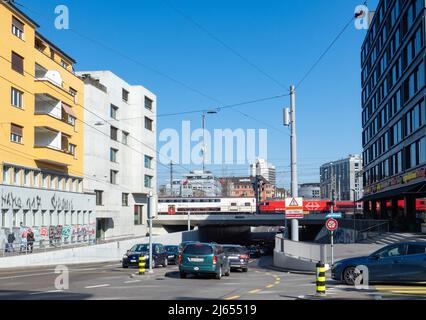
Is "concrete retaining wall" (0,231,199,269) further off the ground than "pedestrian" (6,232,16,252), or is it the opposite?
"pedestrian" (6,232,16,252)

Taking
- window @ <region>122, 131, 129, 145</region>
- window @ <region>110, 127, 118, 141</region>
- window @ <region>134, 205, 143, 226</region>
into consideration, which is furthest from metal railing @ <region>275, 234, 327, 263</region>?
window @ <region>134, 205, 143, 226</region>

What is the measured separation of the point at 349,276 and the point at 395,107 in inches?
1739

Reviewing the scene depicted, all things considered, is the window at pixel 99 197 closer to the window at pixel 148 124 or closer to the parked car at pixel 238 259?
the window at pixel 148 124

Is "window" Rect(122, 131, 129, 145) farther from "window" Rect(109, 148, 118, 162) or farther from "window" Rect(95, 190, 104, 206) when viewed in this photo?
"window" Rect(95, 190, 104, 206)

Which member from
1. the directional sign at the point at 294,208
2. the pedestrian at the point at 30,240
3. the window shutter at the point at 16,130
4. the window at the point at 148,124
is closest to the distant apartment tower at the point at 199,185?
the window at the point at 148,124

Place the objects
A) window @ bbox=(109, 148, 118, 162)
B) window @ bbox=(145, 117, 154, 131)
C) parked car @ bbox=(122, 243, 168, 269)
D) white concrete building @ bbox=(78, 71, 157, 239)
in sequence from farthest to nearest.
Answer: window @ bbox=(145, 117, 154, 131) < window @ bbox=(109, 148, 118, 162) < white concrete building @ bbox=(78, 71, 157, 239) < parked car @ bbox=(122, 243, 168, 269)

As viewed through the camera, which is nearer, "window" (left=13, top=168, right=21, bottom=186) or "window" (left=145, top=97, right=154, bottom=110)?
"window" (left=13, top=168, right=21, bottom=186)

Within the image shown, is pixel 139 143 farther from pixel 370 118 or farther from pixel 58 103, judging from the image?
pixel 370 118

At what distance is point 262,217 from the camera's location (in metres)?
76.7

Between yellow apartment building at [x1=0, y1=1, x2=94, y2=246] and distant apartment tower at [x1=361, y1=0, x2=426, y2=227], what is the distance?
28866 mm

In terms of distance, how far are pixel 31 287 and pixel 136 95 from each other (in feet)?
176

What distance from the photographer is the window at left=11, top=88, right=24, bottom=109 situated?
41906mm

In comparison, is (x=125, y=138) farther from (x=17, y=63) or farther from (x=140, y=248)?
(x=140, y=248)

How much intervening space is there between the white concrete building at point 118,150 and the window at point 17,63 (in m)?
13.5
